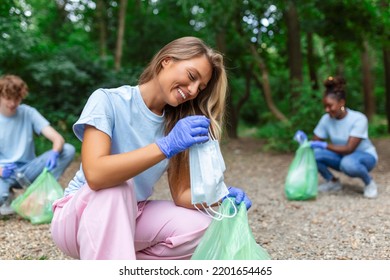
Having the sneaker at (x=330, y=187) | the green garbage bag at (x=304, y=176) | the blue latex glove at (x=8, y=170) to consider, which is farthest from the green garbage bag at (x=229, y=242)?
the sneaker at (x=330, y=187)

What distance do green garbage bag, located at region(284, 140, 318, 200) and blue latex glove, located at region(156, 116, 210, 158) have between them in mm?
2672

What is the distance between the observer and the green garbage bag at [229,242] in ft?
6.19

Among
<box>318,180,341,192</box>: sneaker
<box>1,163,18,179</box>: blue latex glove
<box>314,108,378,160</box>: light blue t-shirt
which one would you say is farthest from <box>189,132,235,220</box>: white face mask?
<box>318,180,341,192</box>: sneaker

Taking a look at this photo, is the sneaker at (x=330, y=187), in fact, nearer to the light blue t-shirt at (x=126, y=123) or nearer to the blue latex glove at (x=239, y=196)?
the blue latex glove at (x=239, y=196)

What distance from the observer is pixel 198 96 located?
84.1 inches

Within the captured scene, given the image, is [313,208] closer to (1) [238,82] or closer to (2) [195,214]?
(2) [195,214]

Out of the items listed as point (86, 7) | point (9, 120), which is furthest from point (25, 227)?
point (86, 7)

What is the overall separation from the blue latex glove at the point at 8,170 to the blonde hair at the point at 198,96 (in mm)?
1982

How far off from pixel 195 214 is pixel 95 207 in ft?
1.51

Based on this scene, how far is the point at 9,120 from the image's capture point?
3.83 metres

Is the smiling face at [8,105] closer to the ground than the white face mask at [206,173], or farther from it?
closer to the ground

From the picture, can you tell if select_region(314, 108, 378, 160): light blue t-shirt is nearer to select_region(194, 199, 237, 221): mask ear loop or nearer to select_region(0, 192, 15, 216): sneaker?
select_region(194, 199, 237, 221): mask ear loop

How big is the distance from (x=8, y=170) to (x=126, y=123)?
2.04 m

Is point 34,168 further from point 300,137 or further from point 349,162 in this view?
point 349,162
